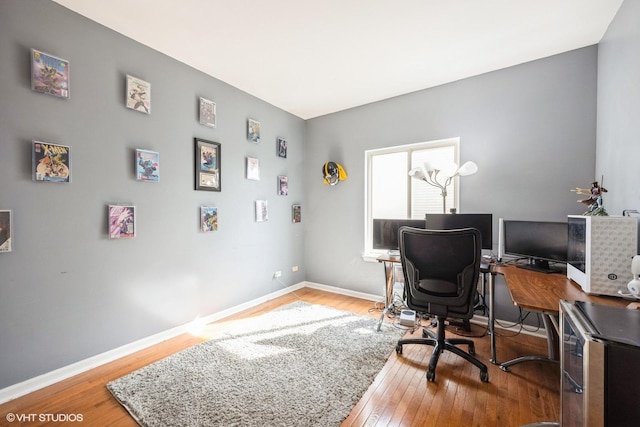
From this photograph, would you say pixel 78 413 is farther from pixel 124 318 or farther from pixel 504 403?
pixel 504 403

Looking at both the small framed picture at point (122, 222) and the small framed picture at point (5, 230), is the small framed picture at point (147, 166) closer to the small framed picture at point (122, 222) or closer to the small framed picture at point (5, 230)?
the small framed picture at point (122, 222)

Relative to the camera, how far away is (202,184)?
8.93ft

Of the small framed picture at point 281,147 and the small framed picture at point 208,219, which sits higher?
the small framed picture at point 281,147

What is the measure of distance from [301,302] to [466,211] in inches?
91.4

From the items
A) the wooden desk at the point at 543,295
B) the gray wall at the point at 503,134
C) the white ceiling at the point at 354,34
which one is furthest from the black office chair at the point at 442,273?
the white ceiling at the point at 354,34

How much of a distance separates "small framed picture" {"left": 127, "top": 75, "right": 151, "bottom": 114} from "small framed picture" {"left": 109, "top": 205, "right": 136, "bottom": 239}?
0.88 meters

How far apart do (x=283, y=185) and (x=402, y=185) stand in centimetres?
168

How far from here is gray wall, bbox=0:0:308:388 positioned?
169cm

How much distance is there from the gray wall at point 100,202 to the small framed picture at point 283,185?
2.12 ft

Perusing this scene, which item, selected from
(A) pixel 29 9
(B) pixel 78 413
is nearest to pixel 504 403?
(B) pixel 78 413

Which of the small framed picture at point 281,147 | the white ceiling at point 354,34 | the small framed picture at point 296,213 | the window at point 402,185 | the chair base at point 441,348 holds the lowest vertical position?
the chair base at point 441,348

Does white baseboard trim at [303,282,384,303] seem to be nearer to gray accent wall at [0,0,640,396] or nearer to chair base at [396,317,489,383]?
gray accent wall at [0,0,640,396]

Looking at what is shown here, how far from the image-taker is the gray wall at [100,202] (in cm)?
169

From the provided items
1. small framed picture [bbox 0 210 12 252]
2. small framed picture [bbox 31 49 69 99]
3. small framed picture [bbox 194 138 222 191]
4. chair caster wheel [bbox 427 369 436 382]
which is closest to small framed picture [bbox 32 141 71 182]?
small framed picture [bbox 0 210 12 252]
